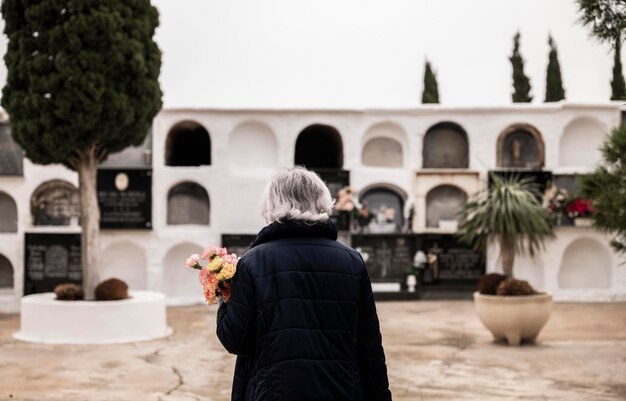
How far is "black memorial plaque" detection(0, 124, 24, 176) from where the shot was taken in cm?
1337

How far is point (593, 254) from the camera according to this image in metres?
13.9

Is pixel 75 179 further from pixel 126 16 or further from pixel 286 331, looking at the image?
pixel 286 331

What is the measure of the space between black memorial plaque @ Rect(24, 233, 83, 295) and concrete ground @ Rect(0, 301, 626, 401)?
237 cm

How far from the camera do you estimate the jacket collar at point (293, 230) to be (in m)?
2.69

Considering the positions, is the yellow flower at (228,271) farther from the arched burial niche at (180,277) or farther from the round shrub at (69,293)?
the arched burial niche at (180,277)

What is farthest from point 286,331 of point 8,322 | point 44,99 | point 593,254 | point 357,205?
point 593,254

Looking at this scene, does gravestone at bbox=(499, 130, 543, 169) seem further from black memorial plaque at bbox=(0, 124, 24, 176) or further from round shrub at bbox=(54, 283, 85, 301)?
black memorial plaque at bbox=(0, 124, 24, 176)

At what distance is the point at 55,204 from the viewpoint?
1360 centimetres

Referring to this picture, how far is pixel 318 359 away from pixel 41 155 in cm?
751

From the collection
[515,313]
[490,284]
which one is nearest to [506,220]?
[490,284]

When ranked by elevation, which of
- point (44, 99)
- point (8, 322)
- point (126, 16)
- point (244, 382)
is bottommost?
point (8, 322)

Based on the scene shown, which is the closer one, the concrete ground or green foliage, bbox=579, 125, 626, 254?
green foliage, bbox=579, 125, 626, 254

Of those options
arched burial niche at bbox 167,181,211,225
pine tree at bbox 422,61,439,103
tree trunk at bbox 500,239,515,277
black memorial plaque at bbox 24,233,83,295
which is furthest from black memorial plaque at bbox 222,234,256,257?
pine tree at bbox 422,61,439,103

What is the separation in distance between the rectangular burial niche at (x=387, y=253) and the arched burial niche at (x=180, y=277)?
8.61 feet
